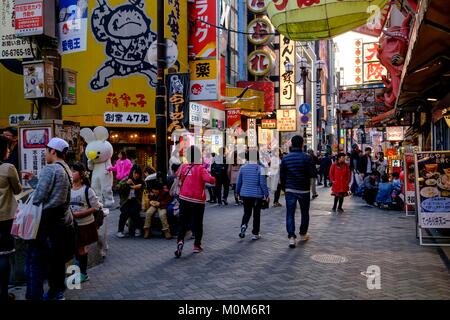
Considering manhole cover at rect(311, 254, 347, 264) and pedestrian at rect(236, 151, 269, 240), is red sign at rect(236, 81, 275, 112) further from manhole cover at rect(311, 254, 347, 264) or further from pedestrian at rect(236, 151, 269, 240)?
manhole cover at rect(311, 254, 347, 264)

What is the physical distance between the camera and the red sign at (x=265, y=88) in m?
31.2

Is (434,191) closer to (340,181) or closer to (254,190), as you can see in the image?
(254,190)

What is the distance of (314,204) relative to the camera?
16.2 metres

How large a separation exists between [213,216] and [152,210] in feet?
12.0

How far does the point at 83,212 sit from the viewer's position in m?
6.18

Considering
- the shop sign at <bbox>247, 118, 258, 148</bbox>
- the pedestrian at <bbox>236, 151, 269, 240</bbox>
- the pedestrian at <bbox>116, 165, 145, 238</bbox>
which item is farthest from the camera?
the shop sign at <bbox>247, 118, 258, 148</bbox>

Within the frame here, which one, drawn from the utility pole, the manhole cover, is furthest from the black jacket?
the utility pole

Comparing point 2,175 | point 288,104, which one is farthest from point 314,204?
point 288,104

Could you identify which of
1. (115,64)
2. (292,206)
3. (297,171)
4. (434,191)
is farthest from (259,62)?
(434,191)

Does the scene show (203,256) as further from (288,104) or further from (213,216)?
(288,104)

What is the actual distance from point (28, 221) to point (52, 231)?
311 millimetres

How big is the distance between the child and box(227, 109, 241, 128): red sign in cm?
1985

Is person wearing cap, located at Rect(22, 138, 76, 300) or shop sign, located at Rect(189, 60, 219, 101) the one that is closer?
person wearing cap, located at Rect(22, 138, 76, 300)

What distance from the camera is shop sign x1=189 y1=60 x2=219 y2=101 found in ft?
57.4
